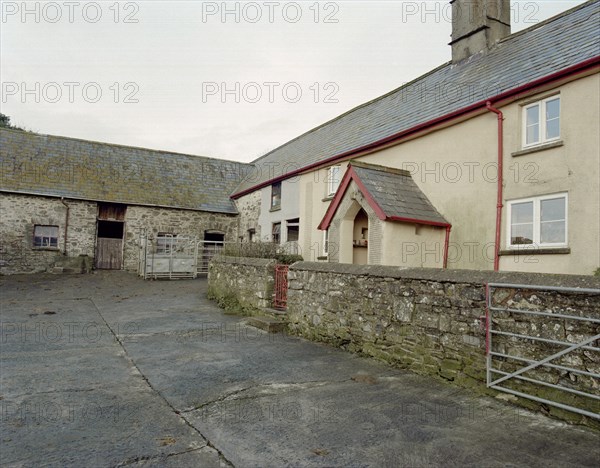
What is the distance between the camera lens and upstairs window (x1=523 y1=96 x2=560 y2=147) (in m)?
8.91

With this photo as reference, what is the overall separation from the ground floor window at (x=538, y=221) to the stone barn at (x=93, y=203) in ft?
51.6

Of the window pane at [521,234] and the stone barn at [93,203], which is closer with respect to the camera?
the window pane at [521,234]

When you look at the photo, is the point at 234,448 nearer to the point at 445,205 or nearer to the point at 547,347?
the point at 547,347

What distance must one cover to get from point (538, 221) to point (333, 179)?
27.4 ft

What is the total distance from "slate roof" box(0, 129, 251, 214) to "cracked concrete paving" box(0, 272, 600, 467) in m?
15.6

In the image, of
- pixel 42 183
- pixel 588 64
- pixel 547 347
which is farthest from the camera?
pixel 42 183

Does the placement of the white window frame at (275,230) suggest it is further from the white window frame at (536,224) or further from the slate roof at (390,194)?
the white window frame at (536,224)

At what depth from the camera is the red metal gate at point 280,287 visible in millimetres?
9477

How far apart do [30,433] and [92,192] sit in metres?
20.3

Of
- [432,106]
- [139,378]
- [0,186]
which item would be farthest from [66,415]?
[0,186]

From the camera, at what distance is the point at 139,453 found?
333 cm

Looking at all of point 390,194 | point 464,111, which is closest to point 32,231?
point 390,194

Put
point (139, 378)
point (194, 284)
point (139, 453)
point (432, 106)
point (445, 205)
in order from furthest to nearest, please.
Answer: point (194, 284) < point (432, 106) < point (445, 205) < point (139, 378) < point (139, 453)

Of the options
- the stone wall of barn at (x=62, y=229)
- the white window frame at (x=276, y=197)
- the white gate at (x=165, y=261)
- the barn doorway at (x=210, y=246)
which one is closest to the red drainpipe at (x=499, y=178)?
the white window frame at (x=276, y=197)
